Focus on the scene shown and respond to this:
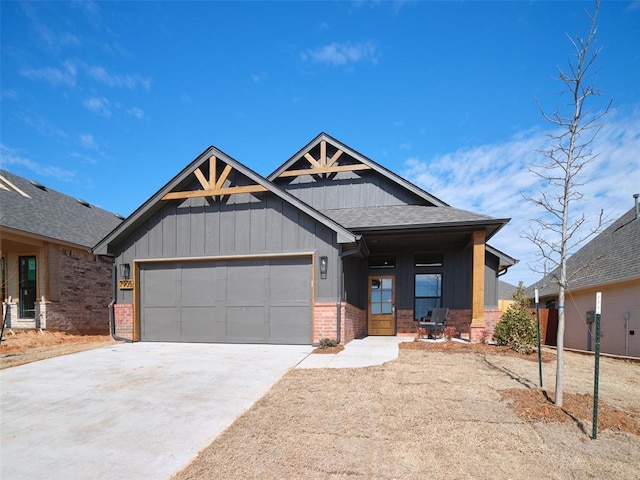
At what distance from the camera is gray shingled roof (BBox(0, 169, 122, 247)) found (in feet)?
39.9

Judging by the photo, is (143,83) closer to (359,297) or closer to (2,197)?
(2,197)

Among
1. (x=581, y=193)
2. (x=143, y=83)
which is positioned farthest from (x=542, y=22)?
(x=143, y=83)

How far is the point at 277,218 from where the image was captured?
9859 millimetres

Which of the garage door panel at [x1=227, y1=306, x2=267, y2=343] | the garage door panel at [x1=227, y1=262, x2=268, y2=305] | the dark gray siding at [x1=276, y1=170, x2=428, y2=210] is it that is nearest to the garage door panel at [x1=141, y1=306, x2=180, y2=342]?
the garage door panel at [x1=227, y1=306, x2=267, y2=343]

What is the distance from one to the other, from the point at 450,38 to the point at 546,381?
9.32 metres

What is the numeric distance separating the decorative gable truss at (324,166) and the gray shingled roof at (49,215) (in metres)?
8.91

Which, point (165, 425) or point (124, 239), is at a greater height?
point (124, 239)

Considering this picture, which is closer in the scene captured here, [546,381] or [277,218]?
[546,381]

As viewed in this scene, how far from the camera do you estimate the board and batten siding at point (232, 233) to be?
31.3 feet

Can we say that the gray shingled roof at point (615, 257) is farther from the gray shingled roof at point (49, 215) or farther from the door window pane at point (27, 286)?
the door window pane at point (27, 286)

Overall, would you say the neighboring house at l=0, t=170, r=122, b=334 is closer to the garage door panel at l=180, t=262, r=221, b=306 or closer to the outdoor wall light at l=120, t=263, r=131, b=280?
the outdoor wall light at l=120, t=263, r=131, b=280

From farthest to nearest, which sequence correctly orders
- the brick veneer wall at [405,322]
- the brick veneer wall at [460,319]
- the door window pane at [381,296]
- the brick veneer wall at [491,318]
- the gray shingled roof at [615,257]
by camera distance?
the door window pane at [381,296] → the brick veneer wall at [405,322] → the brick veneer wall at [460,319] → the gray shingled roof at [615,257] → the brick veneer wall at [491,318]

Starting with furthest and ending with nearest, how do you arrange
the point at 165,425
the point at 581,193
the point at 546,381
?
the point at 546,381 < the point at 581,193 < the point at 165,425

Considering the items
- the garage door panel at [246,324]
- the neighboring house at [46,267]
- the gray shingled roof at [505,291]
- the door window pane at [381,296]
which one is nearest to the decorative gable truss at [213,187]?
the garage door panel at [246,324]
